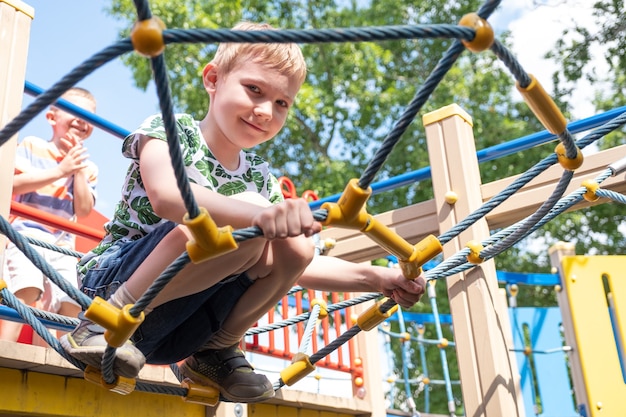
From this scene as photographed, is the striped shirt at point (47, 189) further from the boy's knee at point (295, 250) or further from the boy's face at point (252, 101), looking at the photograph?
the boy's knee at point (295, 250)

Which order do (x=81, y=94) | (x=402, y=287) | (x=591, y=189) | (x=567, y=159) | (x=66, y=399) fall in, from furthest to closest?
(x=81, y=94)
(x=66, y=399)
(x=591, y=189)
(x=402, y=287)
(x=567, y=159)

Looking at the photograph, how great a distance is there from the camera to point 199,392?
1778 mm

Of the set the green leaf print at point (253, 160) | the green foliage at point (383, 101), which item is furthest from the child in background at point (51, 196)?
the green foliage at point (383, 101)

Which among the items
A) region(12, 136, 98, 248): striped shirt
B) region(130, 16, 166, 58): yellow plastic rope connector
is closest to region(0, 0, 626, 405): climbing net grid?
region(130, 16, 166, 58): yellow plastic rope connector

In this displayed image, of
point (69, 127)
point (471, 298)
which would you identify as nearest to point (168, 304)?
point (471, 298)

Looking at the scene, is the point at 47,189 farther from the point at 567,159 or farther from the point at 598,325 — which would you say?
the point at 598,325

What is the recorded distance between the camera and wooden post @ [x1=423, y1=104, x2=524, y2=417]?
2.57m

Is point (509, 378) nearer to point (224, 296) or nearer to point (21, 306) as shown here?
point (224, 296)

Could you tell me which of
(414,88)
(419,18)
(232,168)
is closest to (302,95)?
(414,88)

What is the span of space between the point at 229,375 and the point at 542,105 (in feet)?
3.09

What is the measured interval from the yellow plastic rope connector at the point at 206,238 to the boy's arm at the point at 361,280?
0.53m

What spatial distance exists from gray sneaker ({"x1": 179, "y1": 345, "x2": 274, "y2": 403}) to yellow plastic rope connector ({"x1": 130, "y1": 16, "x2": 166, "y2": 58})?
2.93 ft

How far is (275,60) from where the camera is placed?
1604 millimetres

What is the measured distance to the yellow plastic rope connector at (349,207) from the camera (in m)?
1.30
